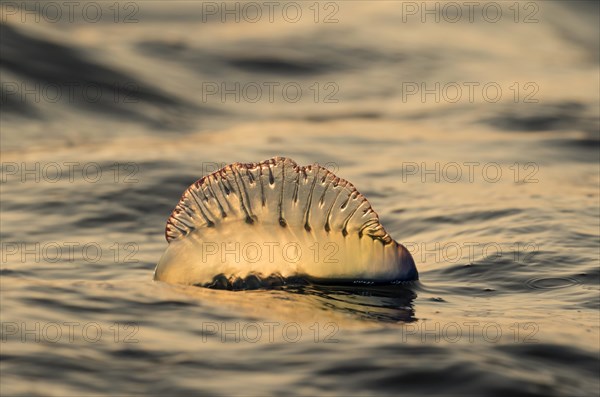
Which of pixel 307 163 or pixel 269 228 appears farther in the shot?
pixel 307 163

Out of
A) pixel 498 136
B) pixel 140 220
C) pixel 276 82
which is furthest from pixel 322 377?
pixel 276 82

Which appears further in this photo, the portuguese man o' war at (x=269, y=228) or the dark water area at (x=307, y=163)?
the portuguese man o' war at (x=269, y=228)

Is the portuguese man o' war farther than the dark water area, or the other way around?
the portuguese man o' war

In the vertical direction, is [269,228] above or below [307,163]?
below
